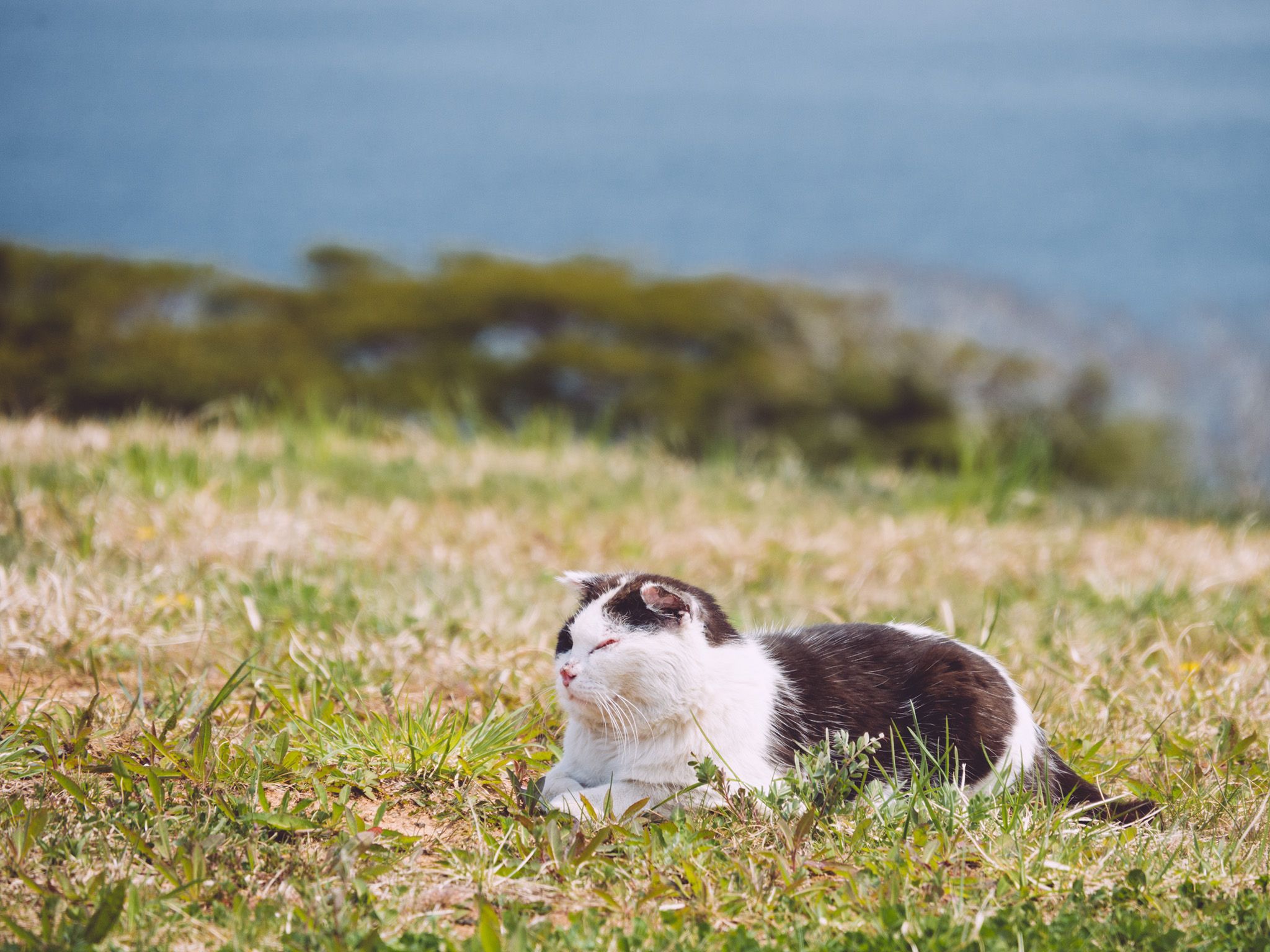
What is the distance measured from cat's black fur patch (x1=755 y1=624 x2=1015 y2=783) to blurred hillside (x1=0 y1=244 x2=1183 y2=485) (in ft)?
18.6

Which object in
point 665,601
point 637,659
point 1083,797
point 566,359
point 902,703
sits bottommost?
point 566,359

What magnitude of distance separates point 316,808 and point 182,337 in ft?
34.8

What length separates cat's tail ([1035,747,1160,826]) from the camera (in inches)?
98.3

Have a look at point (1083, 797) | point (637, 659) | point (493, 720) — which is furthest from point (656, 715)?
point (1083, 797)

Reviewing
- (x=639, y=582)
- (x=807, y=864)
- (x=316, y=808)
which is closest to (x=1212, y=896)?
(x=807, y=864)

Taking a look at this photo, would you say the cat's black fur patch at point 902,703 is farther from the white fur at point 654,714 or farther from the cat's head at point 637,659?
the cat's head at point 637,659

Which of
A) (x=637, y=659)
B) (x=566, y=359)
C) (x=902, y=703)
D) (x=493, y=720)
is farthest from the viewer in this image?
(x=566, y=359)

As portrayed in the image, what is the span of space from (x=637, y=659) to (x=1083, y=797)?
3.47 feet

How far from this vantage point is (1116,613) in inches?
162

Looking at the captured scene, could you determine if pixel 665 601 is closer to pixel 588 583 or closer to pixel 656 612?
pixel 656 612

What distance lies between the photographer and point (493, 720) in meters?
2.74

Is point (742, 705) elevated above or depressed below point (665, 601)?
below

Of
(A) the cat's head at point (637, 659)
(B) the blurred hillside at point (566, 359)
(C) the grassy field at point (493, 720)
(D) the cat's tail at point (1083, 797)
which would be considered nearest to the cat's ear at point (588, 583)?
(A) the cat's head at point (637, 659)

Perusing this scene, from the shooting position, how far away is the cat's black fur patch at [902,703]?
247 centimetres
